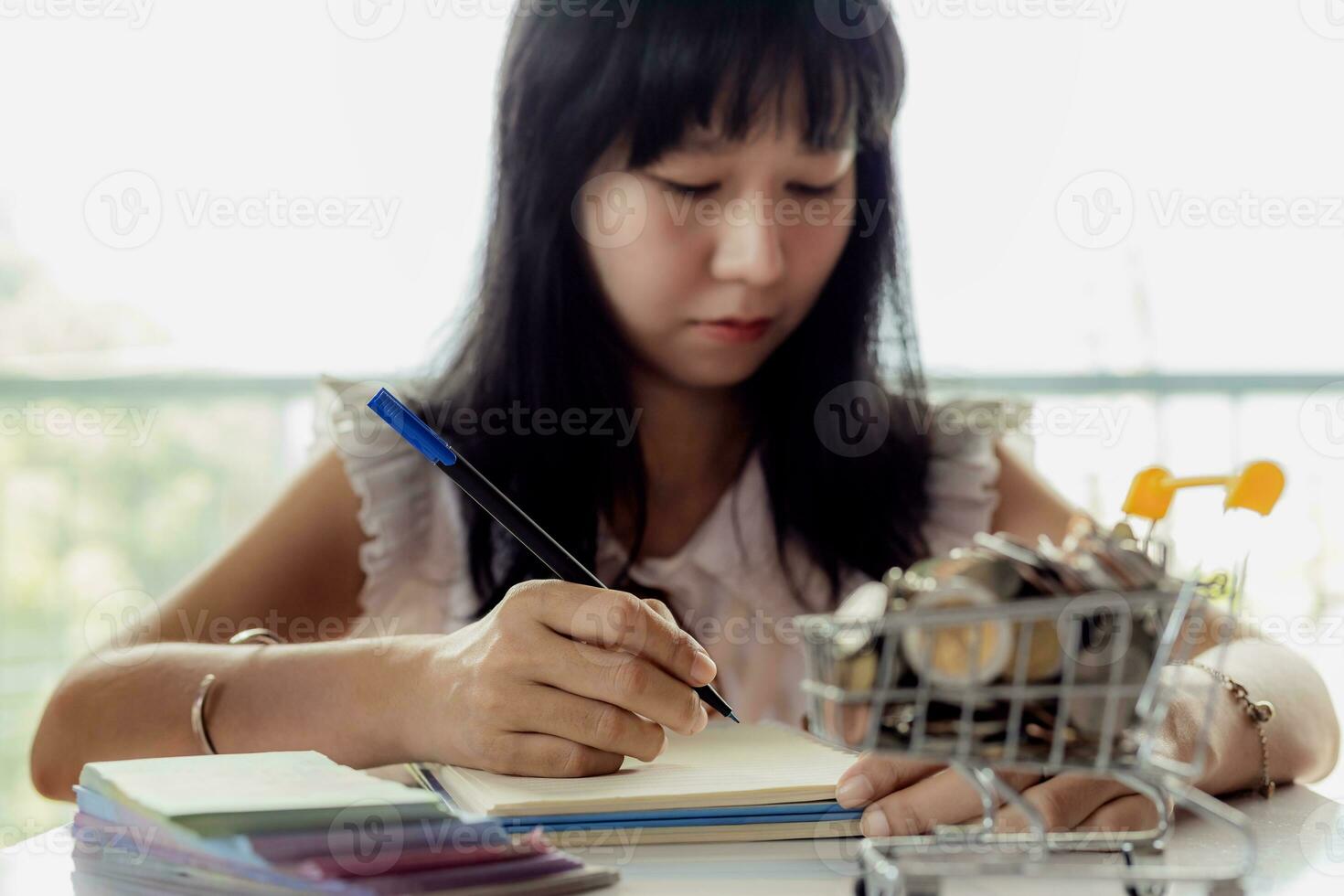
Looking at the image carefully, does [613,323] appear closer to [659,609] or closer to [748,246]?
[748,246]

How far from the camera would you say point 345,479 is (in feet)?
3.99

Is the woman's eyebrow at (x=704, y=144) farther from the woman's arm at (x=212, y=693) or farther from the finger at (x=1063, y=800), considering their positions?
the finger at (x=1063, y=800)

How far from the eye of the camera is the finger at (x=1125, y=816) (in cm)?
57

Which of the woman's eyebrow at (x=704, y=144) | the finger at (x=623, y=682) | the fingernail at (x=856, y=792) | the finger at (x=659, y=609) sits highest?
the woman's eyebrow at (x=704, y=144)

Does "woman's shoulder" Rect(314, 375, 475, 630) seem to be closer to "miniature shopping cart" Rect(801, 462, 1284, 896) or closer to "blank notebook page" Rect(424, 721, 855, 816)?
"blank notebook page" Rect(424, 721, 855, 816)

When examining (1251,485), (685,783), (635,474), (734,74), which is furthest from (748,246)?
(1251,485)

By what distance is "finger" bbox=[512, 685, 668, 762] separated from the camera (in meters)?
0.65

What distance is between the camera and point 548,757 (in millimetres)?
654

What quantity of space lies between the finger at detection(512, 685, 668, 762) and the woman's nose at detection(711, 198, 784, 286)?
488 mm

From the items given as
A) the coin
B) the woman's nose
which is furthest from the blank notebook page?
the woman's nose

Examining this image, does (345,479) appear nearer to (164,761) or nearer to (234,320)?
(164,761)

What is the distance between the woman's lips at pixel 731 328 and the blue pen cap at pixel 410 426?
44cm

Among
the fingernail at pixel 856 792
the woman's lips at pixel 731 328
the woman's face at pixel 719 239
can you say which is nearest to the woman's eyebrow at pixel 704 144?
the woman's face at pixel 719 239

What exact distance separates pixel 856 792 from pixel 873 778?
1cm
